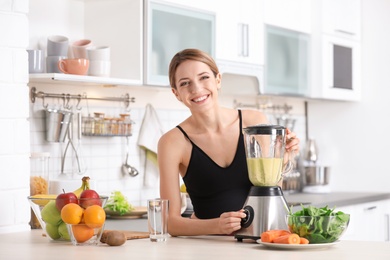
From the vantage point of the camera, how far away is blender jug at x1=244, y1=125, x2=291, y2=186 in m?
2.57

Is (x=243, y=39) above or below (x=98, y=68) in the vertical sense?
above

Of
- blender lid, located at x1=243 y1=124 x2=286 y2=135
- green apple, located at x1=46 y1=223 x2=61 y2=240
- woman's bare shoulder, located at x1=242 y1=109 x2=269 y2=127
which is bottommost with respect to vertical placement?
green apple, located at x1=46 y1=223 x2=61 y2=240

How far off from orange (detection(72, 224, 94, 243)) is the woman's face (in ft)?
1.94

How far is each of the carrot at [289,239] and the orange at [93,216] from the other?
0.56m

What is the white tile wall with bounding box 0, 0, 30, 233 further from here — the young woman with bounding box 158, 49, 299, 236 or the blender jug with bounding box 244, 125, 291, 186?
the blender jug with bounding box 244, 125, 291, 186

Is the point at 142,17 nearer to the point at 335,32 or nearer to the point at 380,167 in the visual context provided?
the point at 335,32

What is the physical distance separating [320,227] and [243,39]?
2350 millimetres

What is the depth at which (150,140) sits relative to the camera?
4371 millimetres

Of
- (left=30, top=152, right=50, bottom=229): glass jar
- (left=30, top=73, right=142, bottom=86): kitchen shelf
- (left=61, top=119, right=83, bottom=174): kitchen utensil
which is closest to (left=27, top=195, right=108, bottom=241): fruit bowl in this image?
(left=30, top=152, right=50, bottom=229): glass jar

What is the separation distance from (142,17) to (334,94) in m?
1.80

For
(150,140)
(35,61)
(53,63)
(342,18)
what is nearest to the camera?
(35,61)

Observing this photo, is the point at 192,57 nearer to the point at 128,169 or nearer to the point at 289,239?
the point at 289,239

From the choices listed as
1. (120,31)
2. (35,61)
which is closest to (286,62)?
(120,31)

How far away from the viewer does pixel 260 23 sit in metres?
4.71
